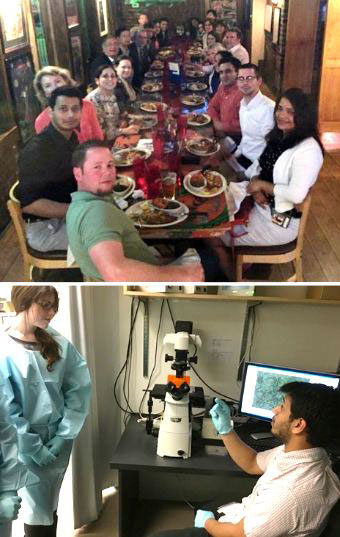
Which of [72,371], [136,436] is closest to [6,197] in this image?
[72,371]

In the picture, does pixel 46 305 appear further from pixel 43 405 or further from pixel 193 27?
pixel 193 27

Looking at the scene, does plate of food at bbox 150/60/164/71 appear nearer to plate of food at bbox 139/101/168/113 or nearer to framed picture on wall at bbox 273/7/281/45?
plate of food at bbox 139/101/168/113

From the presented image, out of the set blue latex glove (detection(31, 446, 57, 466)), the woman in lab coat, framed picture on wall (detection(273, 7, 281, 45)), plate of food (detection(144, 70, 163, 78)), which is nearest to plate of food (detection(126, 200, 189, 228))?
plate of food (detection(144, 70, 163, 78))

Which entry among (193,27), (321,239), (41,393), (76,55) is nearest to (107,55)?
(76,55)

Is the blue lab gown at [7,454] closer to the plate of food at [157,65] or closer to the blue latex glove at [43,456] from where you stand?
the blue latex glove at [43,456]

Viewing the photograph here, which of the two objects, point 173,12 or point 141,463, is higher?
point 173,12
